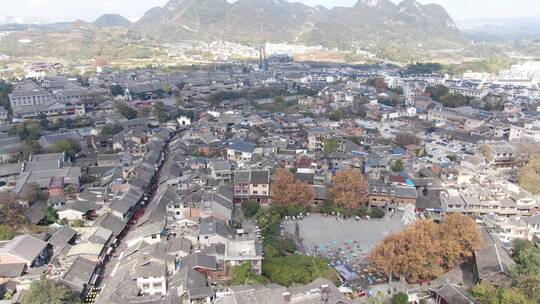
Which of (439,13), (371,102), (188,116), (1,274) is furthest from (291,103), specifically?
(439,13)

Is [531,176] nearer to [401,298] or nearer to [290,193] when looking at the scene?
[290,193]

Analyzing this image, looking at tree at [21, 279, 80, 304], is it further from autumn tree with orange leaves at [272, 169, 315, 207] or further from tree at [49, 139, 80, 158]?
tree at [49, 139, 80, 158]

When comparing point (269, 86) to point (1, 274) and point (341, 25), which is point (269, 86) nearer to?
point (1, 274)

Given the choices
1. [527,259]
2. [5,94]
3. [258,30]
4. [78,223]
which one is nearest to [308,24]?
[258,30]

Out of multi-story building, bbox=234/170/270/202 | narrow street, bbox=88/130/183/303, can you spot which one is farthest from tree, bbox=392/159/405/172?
narrow street, bbox=88/130/183/303

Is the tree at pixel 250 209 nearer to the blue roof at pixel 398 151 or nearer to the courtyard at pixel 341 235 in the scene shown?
Answer: the courtyard at pixel 341 235

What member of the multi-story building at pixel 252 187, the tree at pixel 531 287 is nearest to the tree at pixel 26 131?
the multi-story building at pixel 252 187
